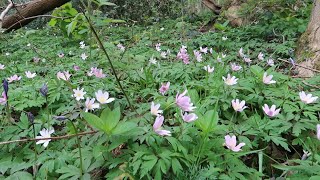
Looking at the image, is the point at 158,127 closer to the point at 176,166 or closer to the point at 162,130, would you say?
the point at 162,130

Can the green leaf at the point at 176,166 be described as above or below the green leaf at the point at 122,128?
below

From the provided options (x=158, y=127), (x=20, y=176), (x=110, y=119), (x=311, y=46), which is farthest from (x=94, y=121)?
(x=311, y=46)

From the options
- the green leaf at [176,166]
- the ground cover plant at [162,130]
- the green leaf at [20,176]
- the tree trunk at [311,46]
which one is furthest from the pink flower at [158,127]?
the tree trunk at [311,46]

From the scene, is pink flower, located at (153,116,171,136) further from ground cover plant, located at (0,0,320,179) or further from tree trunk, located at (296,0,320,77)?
tree trunk, located at (296,0,320,77)

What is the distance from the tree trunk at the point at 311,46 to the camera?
10.7 ft

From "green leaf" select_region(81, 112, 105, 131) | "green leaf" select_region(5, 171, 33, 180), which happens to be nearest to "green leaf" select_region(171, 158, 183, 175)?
"green leaf" select_region(81, 112, 105, 131)

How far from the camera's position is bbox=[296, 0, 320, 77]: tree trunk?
327cm

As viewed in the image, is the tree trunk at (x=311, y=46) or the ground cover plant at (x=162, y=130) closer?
the ground cover plant at (x=162, y=130)

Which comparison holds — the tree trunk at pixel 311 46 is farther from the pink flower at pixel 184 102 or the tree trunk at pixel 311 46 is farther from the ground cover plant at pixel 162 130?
the pink flower at pixel 184 102

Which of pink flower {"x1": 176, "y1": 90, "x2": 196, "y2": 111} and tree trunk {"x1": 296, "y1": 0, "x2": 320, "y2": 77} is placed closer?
pink flower {"x1": 176, "y1": 90, "x2": 196, "y2": 111}

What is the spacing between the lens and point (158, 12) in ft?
37.0

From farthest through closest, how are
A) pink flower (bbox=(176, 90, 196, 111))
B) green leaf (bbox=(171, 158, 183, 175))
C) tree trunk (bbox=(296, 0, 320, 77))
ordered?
1. tree trunk (bbox=(296, 0, 320, 77))
2. pink flower (bbox=(176, 90, 196, 111))
3. green leaf (bbox=(171, 158, 183, 175))

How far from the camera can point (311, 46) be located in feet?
12.0

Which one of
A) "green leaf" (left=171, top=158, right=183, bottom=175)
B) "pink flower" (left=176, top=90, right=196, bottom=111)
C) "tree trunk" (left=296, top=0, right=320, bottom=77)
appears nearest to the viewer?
"green leaf" (left=171, top=158, right=183, bottom=175)
